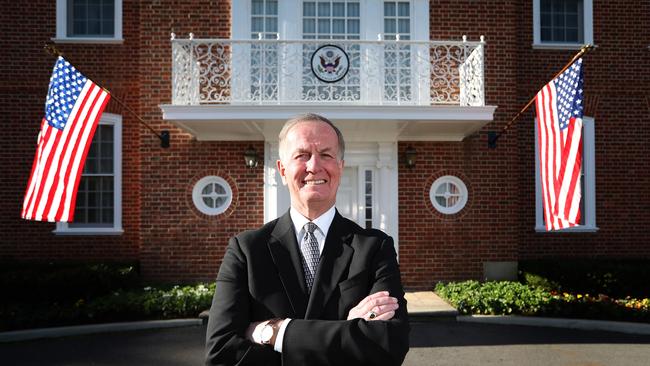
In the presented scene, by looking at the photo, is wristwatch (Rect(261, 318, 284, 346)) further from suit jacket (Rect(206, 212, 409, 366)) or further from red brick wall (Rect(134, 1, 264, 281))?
red brick wall (Rect(134, 1, 264, 281))

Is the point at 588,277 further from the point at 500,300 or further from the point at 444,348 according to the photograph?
the point at 444,348

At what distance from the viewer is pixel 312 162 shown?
2.09m

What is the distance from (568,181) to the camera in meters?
7.38

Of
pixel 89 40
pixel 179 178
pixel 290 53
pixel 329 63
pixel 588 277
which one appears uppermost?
pixel 89 40

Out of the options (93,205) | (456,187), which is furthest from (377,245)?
(93,205)

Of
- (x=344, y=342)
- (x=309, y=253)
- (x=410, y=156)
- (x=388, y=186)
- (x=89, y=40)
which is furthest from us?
(x=89, y=40)

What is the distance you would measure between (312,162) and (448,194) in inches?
325

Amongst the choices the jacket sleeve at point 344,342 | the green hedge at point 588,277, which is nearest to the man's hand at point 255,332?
the jacket sleeve at point 344,342

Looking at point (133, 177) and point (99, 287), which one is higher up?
point (133, 177)

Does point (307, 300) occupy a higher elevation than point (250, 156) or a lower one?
lower

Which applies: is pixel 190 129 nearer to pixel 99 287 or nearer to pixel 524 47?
pixel 99 287

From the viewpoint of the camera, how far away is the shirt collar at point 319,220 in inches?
86.5

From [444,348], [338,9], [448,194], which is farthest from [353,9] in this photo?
[444,348]

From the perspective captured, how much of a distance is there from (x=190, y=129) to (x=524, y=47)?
693cm
